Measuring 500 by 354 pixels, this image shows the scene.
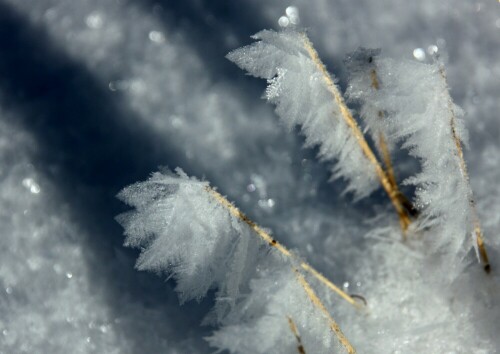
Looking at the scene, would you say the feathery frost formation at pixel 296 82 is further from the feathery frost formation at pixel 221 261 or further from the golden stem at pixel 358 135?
the feathery frost formation at pixel 221 261

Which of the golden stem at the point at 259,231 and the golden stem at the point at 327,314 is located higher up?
the golden stem at the point at 259,231

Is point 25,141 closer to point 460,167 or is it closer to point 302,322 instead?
point 302,322

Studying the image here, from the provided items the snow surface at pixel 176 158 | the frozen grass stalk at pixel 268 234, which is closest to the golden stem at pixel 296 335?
the frozen grass stalk at pixel 268 234

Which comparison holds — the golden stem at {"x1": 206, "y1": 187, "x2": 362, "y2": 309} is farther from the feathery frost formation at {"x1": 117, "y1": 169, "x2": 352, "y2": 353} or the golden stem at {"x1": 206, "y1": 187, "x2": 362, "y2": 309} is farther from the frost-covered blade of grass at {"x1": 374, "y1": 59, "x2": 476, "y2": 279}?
the frost-covered blade of grass at {"x1": 374, "y1": 59, "x2": 476, "y2": 279}

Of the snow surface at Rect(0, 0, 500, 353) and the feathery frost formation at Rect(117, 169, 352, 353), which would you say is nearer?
the feathery frost formation at Rect(117, 169, 352, 353)

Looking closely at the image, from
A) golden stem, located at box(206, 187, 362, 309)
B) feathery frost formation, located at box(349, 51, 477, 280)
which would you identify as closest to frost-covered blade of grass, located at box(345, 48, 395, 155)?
feathery frost formation, located at box(349, 51, 477, 280)

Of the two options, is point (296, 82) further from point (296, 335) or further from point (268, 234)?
point (296, 335)

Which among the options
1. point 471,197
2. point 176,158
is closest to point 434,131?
point 471,197
